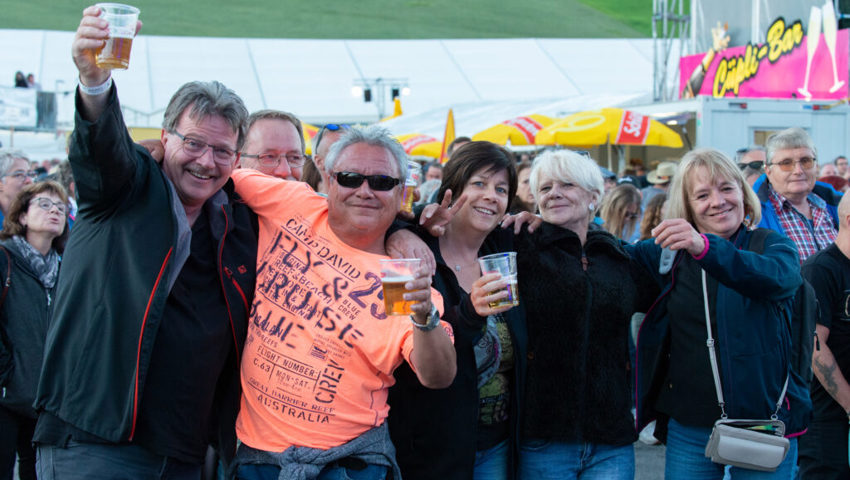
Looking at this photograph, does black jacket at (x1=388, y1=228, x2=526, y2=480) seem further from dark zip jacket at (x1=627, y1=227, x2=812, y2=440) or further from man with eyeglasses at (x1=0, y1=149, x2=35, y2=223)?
man with eyeglasses at (x1=0, y1=149, x2=35, y2=223)

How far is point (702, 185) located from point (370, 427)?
1771mm

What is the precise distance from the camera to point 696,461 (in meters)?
3.04

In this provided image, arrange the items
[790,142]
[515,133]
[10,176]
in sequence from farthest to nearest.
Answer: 1. [515,133]
2. [10,176]
3. [790,142]

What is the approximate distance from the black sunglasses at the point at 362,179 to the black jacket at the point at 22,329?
2.55 meters

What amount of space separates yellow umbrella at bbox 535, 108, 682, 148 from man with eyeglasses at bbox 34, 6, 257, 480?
357 inches

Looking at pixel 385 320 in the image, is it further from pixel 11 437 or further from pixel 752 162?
pixel 752 162

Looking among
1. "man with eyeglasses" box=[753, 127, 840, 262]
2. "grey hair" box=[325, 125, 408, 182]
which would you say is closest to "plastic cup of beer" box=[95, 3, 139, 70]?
"grey hair" box=[325, 125, 408, 182]

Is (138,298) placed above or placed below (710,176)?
below

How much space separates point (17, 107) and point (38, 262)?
55.8ft

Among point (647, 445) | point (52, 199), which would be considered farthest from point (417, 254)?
point (647, 445)

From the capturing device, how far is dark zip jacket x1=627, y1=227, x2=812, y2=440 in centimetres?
279

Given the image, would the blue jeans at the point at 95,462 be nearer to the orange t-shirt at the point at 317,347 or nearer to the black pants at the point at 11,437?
the orange t-shirt at the point at 317,347

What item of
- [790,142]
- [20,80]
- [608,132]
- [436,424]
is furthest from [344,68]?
[436,424]

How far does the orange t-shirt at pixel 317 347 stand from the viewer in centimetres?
233
